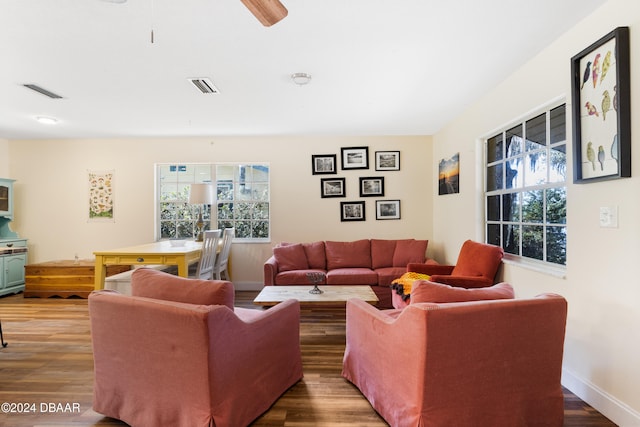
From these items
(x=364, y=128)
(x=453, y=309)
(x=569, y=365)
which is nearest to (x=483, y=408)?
(x=453, y=309)

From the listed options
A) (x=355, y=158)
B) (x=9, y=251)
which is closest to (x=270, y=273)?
(x=355, y=158)

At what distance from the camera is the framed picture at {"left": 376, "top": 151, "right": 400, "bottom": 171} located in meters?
5.46

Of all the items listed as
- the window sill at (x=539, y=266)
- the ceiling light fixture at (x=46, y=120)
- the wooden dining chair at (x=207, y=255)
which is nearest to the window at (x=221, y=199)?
the wooden dining chair at (x=207, y=255)

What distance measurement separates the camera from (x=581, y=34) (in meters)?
2.27

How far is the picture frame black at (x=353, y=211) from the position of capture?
18.0 ft

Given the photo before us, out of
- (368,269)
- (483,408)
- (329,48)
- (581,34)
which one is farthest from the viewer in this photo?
(368,269)

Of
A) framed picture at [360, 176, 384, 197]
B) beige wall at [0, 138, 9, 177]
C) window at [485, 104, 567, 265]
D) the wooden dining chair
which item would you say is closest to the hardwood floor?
window at [485, 104, 567, 265]

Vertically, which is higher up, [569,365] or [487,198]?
[487,198]

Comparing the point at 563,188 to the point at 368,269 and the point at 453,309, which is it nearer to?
the point at 453,309

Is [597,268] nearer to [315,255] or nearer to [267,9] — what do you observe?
[267,9]

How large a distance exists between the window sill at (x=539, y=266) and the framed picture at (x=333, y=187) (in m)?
2.67

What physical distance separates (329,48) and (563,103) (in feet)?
5.83

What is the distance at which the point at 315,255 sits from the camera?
16.4 feet

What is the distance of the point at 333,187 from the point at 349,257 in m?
1.18
